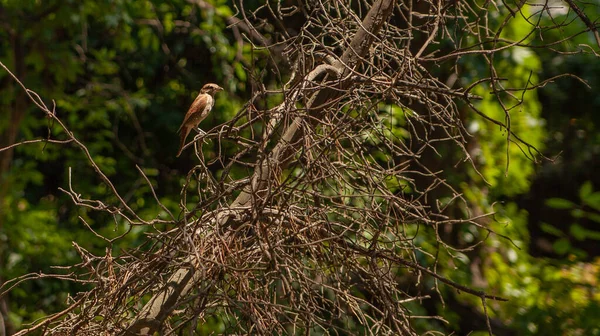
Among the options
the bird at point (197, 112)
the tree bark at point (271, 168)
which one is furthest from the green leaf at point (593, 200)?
the tree bark at point (271, 168)

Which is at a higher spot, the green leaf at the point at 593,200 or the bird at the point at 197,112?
the green leaf at the point at 593,200

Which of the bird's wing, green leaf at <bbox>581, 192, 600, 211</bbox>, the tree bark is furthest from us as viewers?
green leaf at <bbox>581, 192, 600, 211</bbox>

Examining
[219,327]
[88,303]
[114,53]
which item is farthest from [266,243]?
[114,53]

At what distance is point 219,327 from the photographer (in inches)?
203

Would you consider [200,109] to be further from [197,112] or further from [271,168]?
[271,168]

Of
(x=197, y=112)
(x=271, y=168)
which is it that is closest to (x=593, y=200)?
(x=197, y=112)

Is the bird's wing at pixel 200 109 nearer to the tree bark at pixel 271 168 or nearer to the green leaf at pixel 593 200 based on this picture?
the tree bark at pixel 271 168

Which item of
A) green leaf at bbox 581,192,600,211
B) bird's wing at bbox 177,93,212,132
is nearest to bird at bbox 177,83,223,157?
bird's wing at bbox 177,93,212,132

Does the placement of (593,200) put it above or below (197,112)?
above

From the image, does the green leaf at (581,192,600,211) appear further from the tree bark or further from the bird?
the tree bark

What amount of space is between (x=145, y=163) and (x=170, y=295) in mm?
4122

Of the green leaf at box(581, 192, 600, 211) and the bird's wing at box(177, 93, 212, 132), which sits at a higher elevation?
the green leaf at box(581, 192, 600, 211)

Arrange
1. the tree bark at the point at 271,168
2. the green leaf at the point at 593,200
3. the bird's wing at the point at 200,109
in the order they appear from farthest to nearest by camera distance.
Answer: the green leaf at the point at 593,200
the bird's wing at the point at 200,109
the tree bark at the point at 271,168

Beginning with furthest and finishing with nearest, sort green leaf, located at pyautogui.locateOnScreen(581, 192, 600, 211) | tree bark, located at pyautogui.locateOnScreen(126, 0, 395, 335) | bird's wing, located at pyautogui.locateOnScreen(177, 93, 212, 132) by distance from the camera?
green leaf, located at pyautogui.locateOnScreen(581, 192, 600, 211), bird's wing, located at pyautogui.locateOnScreen(177, 93, 212, 132), tree bark, located at pyautogui.locateOnScreen(126, 0, 395, 335)
